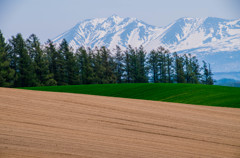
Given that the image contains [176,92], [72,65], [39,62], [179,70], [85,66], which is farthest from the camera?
[179,70]

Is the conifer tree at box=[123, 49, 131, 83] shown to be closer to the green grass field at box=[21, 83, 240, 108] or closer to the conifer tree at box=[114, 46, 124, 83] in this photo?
the conifer tree at box=[114, 46, 124, 83]

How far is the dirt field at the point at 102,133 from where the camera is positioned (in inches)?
217

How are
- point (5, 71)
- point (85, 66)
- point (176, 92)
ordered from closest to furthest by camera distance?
point (176, 92) → point (5, 71) → point (85, 66)

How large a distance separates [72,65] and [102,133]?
53793 millimetres

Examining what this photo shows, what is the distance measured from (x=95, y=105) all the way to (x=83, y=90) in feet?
59.4

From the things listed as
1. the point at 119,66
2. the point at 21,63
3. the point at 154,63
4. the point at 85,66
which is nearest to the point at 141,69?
the point at 154,63

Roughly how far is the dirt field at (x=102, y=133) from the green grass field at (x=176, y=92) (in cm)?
1083

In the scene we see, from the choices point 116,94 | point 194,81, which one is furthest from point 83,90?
point 194,81

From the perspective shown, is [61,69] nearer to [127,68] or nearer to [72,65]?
[72,65]

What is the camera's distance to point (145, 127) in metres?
8.02

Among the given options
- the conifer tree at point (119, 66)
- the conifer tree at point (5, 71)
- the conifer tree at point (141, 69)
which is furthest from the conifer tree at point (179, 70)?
the conifer tree at point (5, 71)

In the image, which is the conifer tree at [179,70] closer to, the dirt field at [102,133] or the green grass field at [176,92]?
the green grass field at [176,92]

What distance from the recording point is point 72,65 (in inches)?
2345

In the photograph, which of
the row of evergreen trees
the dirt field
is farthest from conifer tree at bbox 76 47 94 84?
the dirt field
